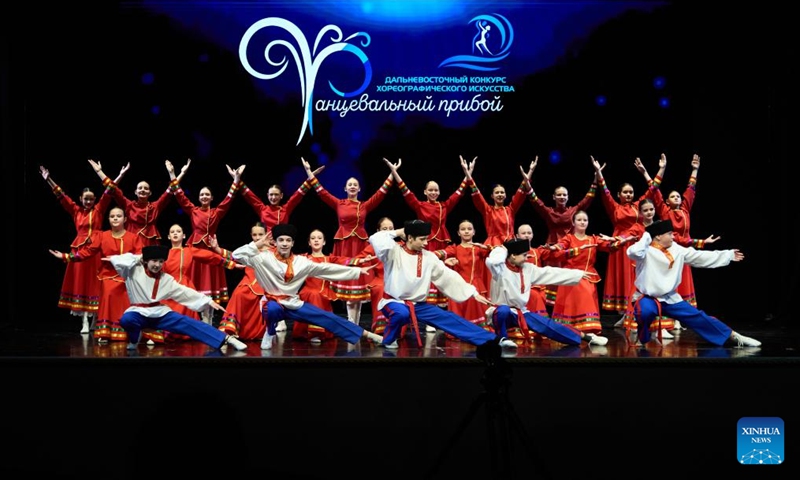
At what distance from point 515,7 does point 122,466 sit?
5111 millimetres

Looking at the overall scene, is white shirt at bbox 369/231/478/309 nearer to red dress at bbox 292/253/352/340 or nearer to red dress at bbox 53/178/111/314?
red dress at bbox 292/253/352/340

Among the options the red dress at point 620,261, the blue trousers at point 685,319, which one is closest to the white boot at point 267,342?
the blue trousers at point 685,319

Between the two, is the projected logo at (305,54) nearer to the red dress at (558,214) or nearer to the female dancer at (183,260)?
the female dancer at (183,260)

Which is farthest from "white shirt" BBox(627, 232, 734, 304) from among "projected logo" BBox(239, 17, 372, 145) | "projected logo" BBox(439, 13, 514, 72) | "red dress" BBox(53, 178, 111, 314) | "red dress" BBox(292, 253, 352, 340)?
"red dress" BBox(53, 178, 111, 314)

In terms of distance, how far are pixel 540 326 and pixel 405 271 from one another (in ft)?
3.23

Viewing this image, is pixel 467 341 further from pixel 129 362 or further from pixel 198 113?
pixel 198 113

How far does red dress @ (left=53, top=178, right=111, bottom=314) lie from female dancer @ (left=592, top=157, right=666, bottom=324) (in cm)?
411

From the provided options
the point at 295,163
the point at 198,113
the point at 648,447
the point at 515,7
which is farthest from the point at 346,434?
the point at 515,7

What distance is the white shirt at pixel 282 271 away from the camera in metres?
5.59

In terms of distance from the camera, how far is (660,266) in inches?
224

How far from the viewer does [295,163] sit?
7609mm

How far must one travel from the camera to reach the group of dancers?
5.60 meters

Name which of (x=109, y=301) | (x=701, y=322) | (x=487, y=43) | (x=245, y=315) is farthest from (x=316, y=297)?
(x=487, y=43)

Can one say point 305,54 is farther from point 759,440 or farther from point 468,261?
point 759,440
